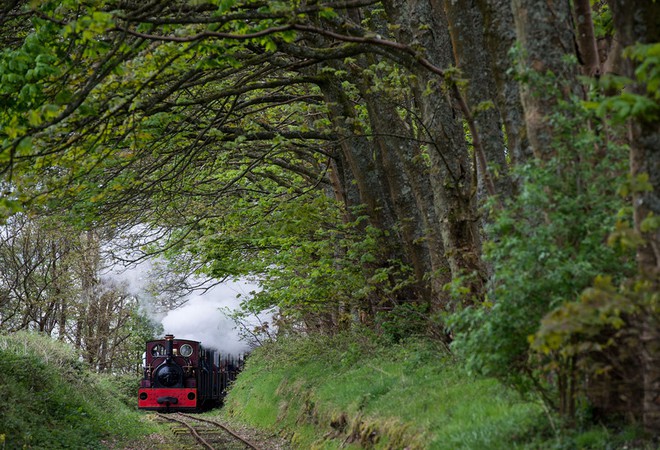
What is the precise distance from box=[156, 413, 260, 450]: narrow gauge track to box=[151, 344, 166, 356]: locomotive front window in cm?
410

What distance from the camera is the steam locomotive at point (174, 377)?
27.6m

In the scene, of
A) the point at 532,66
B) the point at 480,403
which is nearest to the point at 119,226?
the point at 480,403

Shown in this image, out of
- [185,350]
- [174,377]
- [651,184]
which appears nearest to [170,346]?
[185,350]

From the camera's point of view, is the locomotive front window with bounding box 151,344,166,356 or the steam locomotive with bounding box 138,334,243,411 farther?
the locomotive front window with bounding box 151,344,166,356

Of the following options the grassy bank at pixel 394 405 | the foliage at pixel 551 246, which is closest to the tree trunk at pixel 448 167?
the grassy bank at pixel 394 405

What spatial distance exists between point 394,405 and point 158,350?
2030 cm

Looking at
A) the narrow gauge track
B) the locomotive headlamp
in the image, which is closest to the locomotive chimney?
the locomotive headlamp

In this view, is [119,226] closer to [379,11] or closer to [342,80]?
[342,80]

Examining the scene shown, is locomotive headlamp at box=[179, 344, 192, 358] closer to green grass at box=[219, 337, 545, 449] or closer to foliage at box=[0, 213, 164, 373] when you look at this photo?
foliage at box=[0, 213, 164, 373]

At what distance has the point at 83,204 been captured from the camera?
48.4 ft

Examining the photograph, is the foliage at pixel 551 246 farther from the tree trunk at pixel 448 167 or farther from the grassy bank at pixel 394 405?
the tree trunk at pixel 448 167

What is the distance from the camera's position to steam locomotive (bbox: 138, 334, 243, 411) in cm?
2764

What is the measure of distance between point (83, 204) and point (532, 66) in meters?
10.4

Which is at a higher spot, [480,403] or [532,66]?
[532,66]
